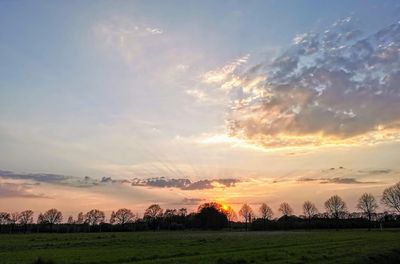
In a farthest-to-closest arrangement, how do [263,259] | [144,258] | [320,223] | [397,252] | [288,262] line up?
1. [320,223]
2. [397,252]
3. [144,258]
4. [263,259]
5. [288,262]

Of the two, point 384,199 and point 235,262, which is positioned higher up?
point 384,199

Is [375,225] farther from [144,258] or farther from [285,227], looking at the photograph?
[144,258]

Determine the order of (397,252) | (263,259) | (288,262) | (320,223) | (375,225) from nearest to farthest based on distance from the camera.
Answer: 1. (288,262)
2. (263,259)
3. (397,252)
4. (375,225)
5. (320,223)

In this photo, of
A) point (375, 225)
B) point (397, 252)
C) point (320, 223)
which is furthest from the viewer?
point (320, 223)

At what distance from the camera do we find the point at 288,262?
98.1 feet

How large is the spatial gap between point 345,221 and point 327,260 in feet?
510

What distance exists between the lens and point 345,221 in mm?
175000

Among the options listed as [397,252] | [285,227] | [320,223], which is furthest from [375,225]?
[397,252]

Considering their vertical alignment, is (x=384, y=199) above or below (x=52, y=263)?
above

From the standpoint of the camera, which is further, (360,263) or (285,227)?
(285,227)

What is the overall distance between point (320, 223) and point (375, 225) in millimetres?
Result: 22338

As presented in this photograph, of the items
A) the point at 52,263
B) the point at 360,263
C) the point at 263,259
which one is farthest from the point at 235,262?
the point at 52,263

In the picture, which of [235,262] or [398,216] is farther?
[398,216]

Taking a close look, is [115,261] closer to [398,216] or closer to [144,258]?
[144,258]
